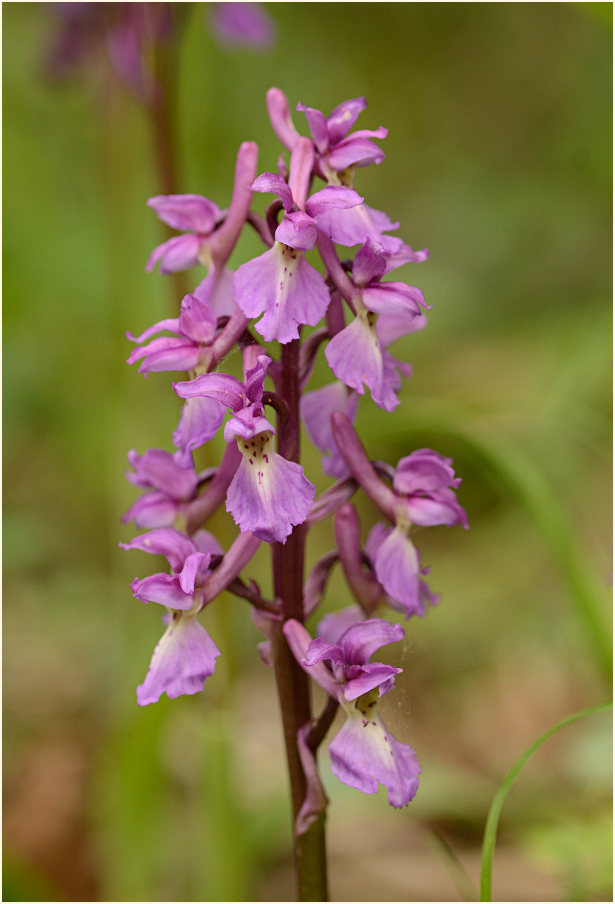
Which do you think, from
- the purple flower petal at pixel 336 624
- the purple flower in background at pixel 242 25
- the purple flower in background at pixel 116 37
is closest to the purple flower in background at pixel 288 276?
the purple flower petal at pixel 336 624

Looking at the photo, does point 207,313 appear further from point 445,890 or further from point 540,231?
point 540,231

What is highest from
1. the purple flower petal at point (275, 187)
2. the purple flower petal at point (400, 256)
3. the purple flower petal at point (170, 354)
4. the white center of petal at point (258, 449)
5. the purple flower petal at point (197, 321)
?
the purple flower petal at point (275, 187)

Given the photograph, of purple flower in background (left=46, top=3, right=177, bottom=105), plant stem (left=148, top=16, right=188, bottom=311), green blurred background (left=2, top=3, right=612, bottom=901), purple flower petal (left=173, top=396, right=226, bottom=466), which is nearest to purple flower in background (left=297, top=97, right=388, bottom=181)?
purple flower petal (left=173, top=396, right=226, bottom=466)

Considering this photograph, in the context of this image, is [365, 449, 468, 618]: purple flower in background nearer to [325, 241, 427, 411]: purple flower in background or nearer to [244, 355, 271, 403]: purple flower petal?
[325, 241, 427, 411]: purple flower in background

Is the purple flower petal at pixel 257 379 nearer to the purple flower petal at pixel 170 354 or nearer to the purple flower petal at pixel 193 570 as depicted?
the purple flower petal at pixel 170 354

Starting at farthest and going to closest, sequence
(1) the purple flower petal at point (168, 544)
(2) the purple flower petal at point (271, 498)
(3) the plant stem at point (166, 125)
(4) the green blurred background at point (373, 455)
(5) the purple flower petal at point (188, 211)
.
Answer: (3) the plant stem at point (166, 125) < (4) the green blurred background at point (373, 455) < (5) the purple flower petal at point (188, 211) < (1) the purple flower petal at point (168, 544) < (2) the purple flower petal at point (271, 498)

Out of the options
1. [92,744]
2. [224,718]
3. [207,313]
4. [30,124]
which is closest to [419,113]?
[30,124]
